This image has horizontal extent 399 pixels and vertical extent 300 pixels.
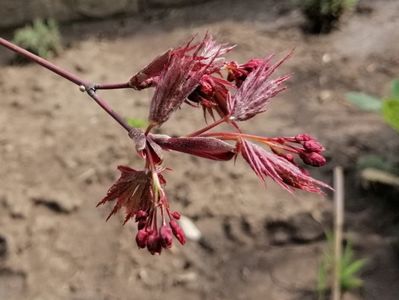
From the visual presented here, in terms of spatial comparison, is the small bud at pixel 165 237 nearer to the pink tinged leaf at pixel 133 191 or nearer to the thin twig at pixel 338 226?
the pink tinged leaf at pixel 133 191

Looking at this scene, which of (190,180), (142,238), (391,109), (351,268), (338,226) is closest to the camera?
(142,238)

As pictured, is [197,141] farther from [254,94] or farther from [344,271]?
[344,271]

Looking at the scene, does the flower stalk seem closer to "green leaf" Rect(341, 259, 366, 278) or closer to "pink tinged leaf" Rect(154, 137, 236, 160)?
"pink tinged leaf" Rect(154, 137, 236, 160)

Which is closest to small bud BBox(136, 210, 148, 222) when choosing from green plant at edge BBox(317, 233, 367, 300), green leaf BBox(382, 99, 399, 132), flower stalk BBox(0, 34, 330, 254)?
flower stalk BBox(0, 34, 330, 254)

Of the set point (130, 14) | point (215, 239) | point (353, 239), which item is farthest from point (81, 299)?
point (130, 14)

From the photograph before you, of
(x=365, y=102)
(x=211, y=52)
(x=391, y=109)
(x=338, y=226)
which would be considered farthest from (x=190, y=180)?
(x=211, y=52)
